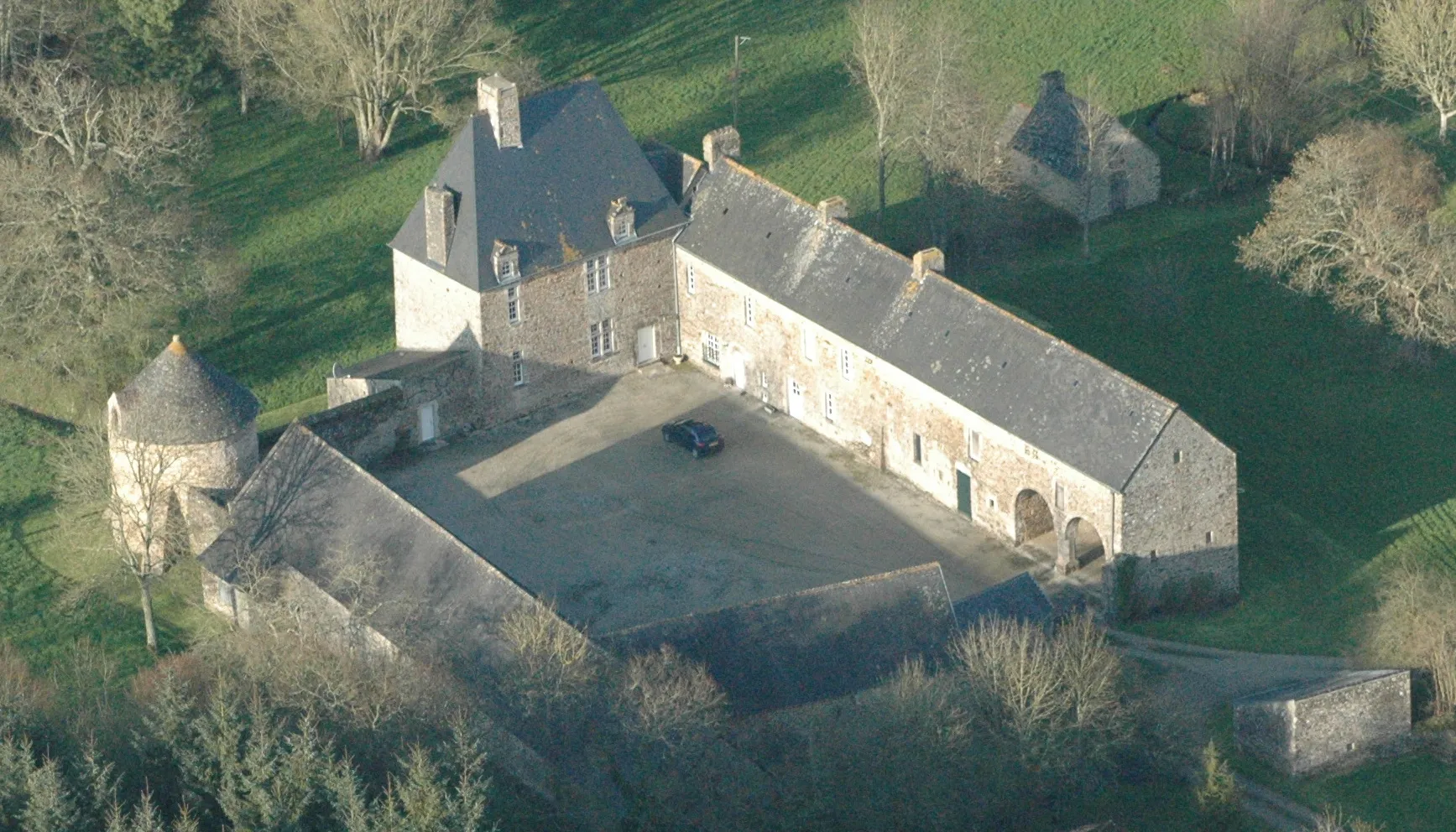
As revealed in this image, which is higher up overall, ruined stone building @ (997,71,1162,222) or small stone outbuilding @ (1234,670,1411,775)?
ruined stone building @ (997,71,1162,222)

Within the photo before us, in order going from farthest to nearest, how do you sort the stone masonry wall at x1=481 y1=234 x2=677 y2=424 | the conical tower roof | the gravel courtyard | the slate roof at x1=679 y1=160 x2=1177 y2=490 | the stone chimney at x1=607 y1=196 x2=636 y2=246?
the stone chimney at x1=607 y1=196 x2=636 y2=246 < the stone masonry wall at x1=481 y1=234 x2=677 y2=424 < the gravel courtyard < the conical tower roof < the slate roof at x1=679 y1=160 x2=1177 y2=490

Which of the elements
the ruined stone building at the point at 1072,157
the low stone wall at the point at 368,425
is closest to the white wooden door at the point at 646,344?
the low stone wall at the point at 368,425

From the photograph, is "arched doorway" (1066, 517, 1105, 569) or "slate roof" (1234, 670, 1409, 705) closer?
"slate roof" (1234, 670, 1409, 705)

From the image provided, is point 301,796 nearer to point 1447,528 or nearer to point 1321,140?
point 1447,528

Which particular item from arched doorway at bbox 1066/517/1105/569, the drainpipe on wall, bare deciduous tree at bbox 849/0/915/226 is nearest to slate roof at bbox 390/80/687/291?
the drainpipe on wall

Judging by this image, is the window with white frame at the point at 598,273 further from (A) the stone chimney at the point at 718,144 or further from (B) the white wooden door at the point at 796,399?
(B) the white wooden door at the point at 796,399

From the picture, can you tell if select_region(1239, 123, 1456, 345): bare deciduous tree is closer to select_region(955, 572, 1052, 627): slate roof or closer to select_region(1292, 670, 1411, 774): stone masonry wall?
select_region(1292, 670, 1411, 774): stone masonry wall
